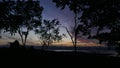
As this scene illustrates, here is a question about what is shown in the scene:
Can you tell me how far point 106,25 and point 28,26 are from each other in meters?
49.0

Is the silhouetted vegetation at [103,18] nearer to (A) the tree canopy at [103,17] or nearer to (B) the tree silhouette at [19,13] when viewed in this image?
(A) the tree canopy at [103,17]

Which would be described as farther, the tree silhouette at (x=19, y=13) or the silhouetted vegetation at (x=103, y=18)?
→ the tree silhouette at (x=19, y=13)

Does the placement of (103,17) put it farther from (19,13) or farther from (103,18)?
(19,13)

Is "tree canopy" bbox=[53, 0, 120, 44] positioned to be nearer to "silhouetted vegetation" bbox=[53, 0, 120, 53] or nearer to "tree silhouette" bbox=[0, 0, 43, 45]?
"silhouetted vegetation" bbox=[53, 0, 120, 53]

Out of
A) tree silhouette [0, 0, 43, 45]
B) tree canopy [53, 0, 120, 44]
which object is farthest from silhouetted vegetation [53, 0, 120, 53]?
tree silhouette [0, 0, 43, 45]

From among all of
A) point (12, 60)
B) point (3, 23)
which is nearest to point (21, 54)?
point (12, 60)

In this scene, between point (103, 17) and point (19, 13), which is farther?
point (19, 13)

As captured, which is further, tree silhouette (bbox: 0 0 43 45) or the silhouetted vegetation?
tree silhouette (bbox: 0 0 43 45)

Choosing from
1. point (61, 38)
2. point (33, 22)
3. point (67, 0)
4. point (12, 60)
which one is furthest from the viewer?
point (61, 38)

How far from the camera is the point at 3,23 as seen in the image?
6241 centimetres

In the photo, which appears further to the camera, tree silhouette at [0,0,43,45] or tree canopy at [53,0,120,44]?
tree silhouette at [0,0,43,45]

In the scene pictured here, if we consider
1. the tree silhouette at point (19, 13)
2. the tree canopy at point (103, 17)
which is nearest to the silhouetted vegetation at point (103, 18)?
the tree canopy at point (103, 17)

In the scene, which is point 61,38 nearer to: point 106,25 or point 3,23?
point 3,23

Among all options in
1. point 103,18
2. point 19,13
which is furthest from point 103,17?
point 19,13
